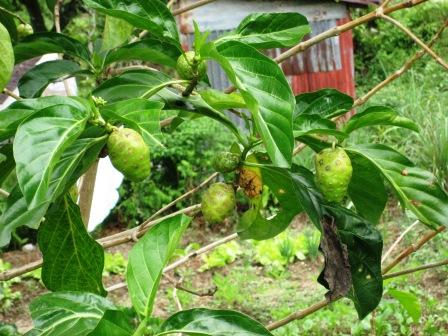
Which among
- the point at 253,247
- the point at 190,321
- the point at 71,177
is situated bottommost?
the point at 253,247

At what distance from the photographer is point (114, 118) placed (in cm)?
75

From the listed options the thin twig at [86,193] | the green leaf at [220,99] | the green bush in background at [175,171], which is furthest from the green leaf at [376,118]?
the green bush in background at [175,171]

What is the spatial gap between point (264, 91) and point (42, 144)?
24cm

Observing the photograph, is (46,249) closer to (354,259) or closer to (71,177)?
(71,177)

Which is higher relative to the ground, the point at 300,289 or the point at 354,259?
the point at 354,259

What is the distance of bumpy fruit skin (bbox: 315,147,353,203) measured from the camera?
2.79ft

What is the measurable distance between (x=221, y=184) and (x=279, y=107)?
219mm

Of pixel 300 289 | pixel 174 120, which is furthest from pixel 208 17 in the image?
pixel 174 120

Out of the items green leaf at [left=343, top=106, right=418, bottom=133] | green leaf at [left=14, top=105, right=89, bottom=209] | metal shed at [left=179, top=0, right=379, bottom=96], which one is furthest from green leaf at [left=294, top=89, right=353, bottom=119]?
metal shed at [left=179, top=0, right=379, bottom=96]

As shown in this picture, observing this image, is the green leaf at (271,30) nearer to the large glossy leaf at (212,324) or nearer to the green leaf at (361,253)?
the green leaf at (361,253)

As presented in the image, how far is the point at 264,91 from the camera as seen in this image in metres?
0.76

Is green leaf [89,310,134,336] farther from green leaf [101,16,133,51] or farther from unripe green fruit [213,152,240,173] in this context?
green leaf [101,16,133,51]

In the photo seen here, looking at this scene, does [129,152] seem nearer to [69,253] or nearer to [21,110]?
[21,110]

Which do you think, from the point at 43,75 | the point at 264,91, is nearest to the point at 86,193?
the point at 43,75
